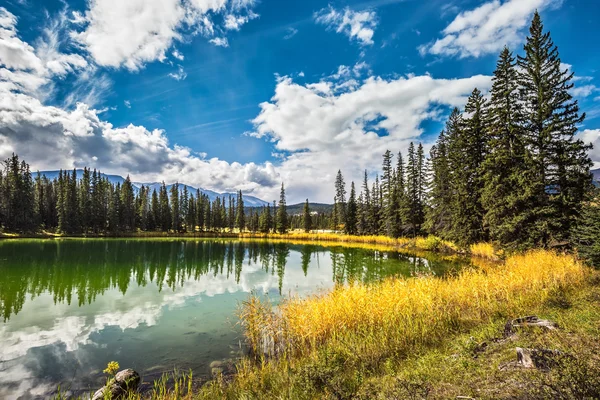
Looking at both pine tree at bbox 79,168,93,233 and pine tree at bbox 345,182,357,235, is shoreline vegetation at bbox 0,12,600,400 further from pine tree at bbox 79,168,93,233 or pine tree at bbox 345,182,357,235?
pine tree at bbox 79,168,93,233

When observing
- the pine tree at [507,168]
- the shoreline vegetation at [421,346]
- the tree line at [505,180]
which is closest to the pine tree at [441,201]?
the tree line at [505,180]

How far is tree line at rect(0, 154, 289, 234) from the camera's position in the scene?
2437 inches

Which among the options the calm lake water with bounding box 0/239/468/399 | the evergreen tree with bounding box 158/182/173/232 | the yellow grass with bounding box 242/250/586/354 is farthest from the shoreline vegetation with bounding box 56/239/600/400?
the evergreen tree with bounding box 158/182/173/232

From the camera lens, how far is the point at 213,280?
67.4 ft

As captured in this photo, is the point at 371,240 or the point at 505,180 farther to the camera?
the point at 371,240

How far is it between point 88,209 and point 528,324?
87.9m

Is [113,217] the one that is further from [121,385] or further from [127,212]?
[121,385]

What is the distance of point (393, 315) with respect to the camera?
7.60m

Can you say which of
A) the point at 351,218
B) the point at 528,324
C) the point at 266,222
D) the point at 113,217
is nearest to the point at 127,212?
the point at 113,217

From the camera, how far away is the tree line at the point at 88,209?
203 ft

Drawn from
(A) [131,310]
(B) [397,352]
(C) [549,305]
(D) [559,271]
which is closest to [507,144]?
(D) [559,271]

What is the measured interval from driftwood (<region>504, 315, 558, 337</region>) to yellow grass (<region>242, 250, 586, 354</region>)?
46.1 inches

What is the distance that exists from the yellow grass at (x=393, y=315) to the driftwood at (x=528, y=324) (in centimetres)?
117

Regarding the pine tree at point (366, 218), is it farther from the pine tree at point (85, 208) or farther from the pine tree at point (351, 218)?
the pine tree at point (85, 208)
